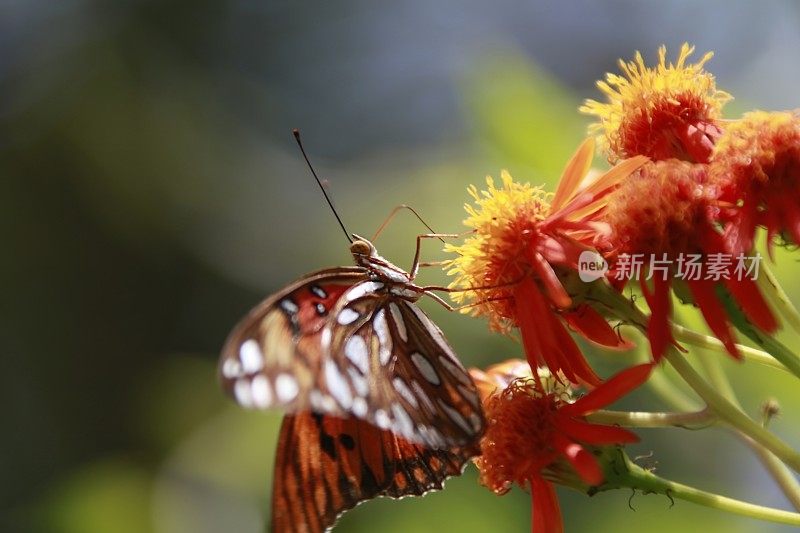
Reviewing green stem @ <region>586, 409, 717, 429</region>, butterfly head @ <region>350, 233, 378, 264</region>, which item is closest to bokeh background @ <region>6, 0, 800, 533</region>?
butterfly head @ <region>350, 233, 378, 264</region>

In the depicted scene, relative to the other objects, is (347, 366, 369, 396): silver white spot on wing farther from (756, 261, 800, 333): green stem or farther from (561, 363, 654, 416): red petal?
(756, 261, 800, 333): green stem

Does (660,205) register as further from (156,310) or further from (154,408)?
(156,310)

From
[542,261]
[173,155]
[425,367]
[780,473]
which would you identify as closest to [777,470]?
[780,473]

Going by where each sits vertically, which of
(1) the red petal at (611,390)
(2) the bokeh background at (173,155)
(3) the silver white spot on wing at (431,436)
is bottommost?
(1) the red petal at (611,390)

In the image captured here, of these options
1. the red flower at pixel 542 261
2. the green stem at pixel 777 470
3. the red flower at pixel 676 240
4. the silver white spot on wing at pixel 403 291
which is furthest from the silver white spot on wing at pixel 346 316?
the green stem at pixel 777 470

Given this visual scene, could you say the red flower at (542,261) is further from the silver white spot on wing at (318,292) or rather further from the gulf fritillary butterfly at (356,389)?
the silver white spot on wing at (318,292)

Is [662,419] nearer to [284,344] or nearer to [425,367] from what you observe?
[425,367]

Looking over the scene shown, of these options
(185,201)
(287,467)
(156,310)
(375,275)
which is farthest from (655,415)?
(156,310)
